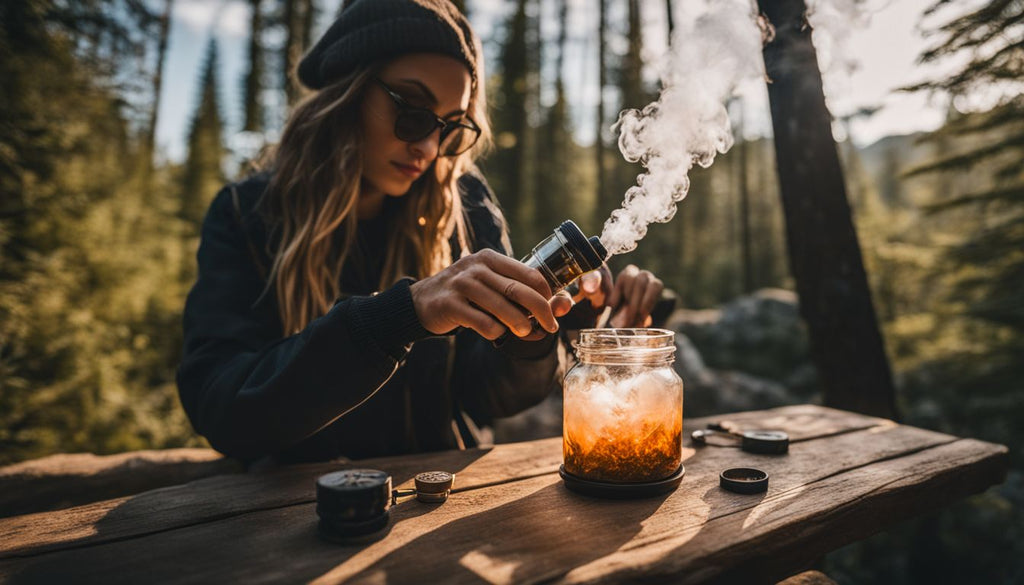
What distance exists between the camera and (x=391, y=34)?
221 cm

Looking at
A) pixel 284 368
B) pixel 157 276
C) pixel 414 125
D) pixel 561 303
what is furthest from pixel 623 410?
pixel 157 276

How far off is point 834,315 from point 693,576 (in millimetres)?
2983

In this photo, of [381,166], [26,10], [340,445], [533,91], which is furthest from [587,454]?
[533,91]

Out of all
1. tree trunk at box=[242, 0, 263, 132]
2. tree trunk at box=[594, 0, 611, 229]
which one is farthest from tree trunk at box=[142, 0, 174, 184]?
tree trunk at box=[594, 0, 611, 229]

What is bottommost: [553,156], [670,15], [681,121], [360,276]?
[360,276]

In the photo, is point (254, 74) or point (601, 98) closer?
point (254, 74)

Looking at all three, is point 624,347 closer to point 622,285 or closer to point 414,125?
point 622,285

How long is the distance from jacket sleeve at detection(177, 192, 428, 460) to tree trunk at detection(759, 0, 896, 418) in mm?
3103

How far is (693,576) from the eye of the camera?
114 centimetres

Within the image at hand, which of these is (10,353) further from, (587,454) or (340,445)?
(587,454)

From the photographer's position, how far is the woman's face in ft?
7.44

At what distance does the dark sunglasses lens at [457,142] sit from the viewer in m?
2.55

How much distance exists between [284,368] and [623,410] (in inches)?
41.0

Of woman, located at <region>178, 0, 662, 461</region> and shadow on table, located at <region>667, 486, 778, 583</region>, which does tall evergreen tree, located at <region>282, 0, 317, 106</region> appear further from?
shadow on table, located at <region>667, 486, 778, 583</region>
